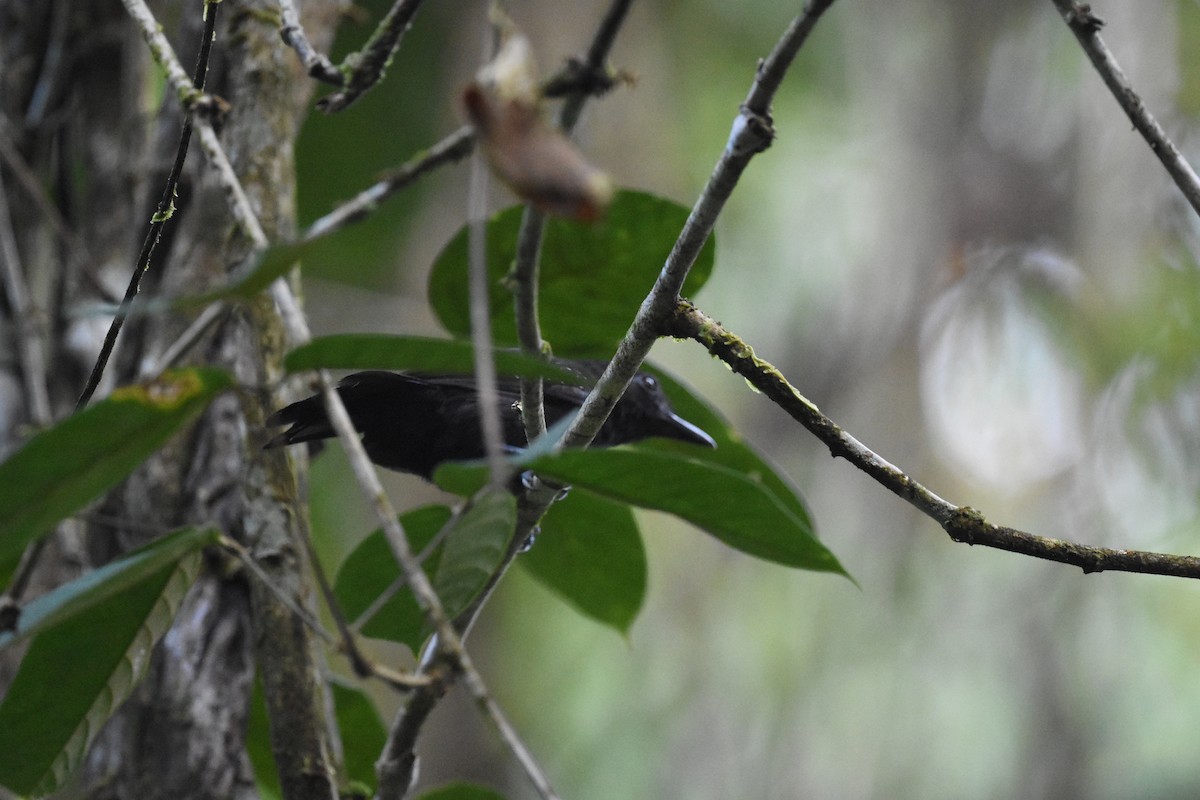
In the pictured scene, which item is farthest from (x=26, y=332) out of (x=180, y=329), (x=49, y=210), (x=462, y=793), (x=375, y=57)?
(x=375, y=57)

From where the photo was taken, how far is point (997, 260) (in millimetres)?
7035

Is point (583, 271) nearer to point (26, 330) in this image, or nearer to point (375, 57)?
point (375, 57)

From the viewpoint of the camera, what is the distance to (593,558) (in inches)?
79.7

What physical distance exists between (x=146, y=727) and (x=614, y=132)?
5.02 metres

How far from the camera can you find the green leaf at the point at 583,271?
6.14 ft

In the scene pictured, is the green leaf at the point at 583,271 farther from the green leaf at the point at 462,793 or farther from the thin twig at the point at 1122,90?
the green leaf at the point at 462,793

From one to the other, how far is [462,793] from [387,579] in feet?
1.43

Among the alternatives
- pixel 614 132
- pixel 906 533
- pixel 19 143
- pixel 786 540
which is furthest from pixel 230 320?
pixel 906 533

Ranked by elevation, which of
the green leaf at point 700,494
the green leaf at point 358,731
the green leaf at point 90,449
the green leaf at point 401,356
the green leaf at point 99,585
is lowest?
the green leaf at point 358,731

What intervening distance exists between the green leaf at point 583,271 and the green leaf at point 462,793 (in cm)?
84

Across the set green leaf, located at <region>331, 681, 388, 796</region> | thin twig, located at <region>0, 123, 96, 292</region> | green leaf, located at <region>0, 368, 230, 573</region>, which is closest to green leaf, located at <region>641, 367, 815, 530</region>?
green leaf, located at <region>331, 681, 388, 796</region>

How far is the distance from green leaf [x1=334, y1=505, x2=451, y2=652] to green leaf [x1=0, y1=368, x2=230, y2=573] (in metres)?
0.67

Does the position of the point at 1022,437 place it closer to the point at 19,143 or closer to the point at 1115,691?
the point at 1115,691

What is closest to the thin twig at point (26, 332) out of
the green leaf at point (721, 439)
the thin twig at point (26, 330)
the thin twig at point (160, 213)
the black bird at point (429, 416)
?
the thin twig at point (26, 330)
